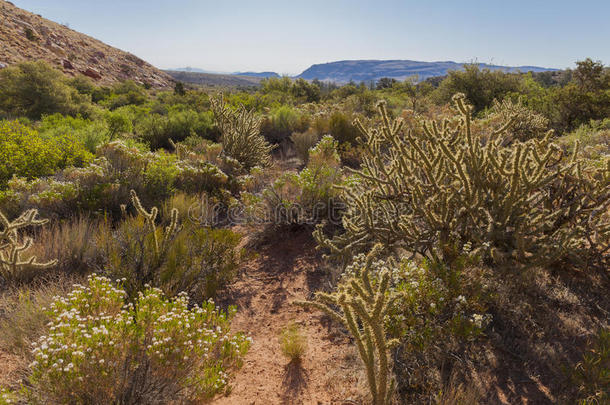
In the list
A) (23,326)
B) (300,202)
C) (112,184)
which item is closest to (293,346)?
(23,326)

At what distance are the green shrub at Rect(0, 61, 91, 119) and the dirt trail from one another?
1299 centimetres

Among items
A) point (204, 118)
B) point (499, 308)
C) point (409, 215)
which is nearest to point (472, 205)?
point (409, 215)

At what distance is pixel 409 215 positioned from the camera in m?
3.68

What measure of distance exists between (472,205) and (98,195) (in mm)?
5302

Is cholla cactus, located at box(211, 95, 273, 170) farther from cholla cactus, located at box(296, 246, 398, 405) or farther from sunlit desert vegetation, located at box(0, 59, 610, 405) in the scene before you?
cholla cactus, located at box(296, 246, 398, 405)

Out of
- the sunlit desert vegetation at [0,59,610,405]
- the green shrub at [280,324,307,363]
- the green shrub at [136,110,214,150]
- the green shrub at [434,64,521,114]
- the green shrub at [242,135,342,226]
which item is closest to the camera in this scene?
the sunlit desert vegetation at [0,59,610,405]

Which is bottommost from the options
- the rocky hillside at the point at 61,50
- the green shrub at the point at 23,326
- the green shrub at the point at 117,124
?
the green shrub at the point at 23,326

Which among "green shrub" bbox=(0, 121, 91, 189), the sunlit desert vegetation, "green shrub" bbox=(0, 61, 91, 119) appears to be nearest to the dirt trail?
the sunlit desert vegetation

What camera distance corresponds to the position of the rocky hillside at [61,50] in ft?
90.7

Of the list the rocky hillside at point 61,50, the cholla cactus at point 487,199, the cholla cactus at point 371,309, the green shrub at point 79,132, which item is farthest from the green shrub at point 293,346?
the rocky hillside at point 61,50

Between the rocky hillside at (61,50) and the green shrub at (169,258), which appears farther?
the rocky hillside at (61,50)

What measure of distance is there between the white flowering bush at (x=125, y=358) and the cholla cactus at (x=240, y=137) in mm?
6145

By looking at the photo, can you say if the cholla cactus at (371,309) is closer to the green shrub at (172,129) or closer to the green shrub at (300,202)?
the green shrub at (300,202)

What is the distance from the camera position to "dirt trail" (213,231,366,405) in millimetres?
2578
